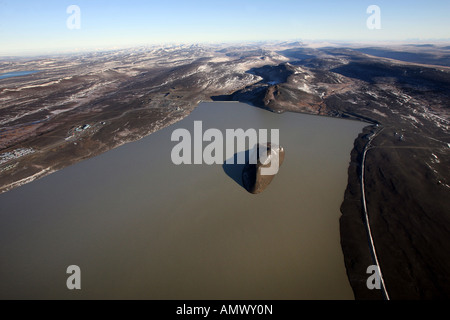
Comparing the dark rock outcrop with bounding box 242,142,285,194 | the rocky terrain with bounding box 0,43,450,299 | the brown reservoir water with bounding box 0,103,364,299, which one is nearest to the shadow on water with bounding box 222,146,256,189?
the brown reservoir water with bounding box 0,103,364,299

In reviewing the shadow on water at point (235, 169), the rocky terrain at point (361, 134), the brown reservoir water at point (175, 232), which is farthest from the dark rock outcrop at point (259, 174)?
the rocky terrain at point (361, 134)

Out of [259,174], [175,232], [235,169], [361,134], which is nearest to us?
[175,232]

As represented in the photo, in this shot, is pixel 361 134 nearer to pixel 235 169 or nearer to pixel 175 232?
pixel 235 169

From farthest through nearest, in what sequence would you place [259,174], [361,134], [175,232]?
[361,134] < [259,174] < [175,232]

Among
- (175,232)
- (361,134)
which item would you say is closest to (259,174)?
(175,232)

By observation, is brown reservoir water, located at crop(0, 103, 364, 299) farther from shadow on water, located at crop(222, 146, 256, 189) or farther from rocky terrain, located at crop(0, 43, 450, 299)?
rocky terrain, located at crop(0, 43, 450, 299)

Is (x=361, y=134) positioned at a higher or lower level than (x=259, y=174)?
higher
